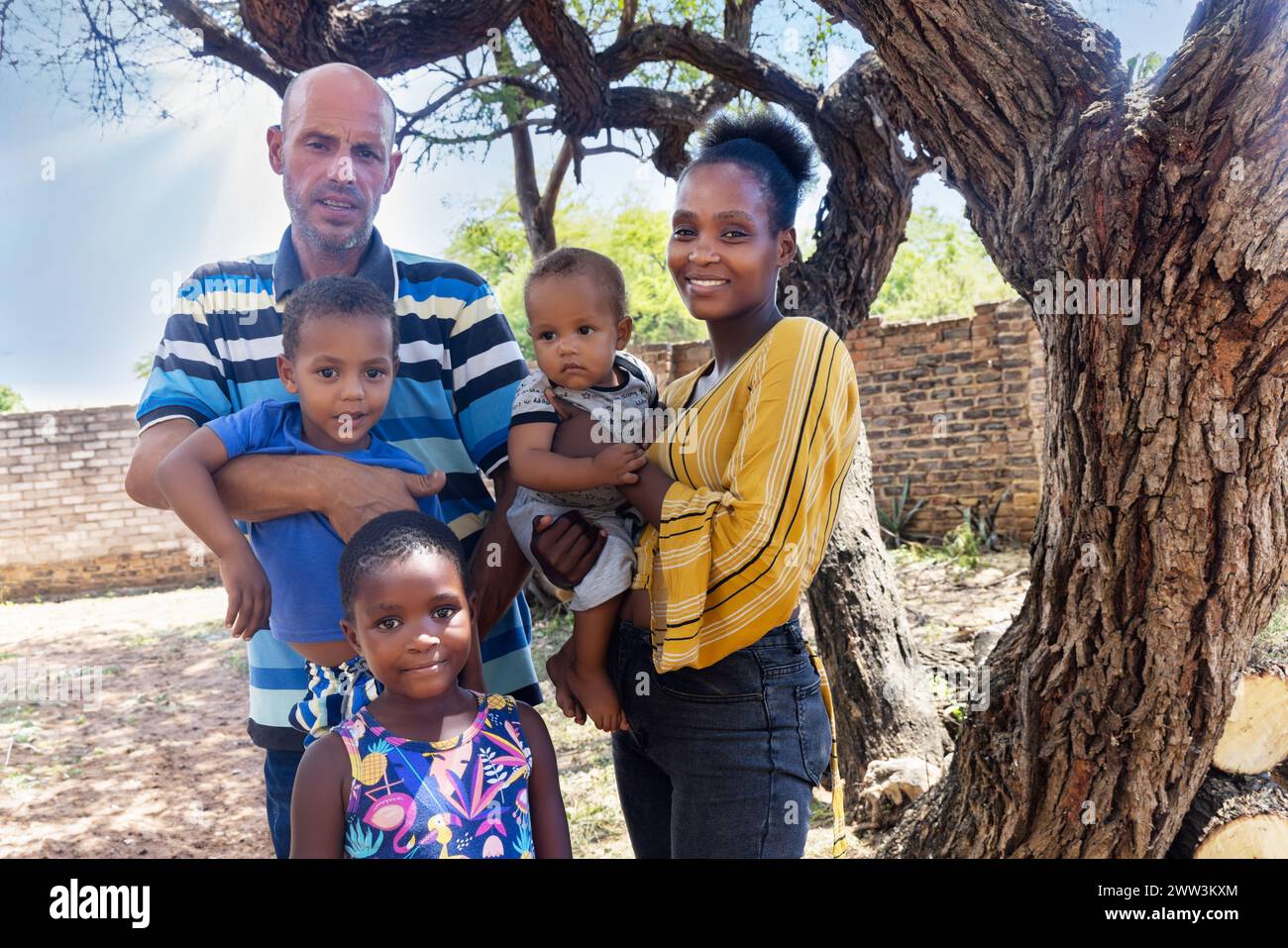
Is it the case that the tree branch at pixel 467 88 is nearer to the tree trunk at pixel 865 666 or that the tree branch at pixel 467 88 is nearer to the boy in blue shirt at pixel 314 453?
the tree trunk at pixel 865 666

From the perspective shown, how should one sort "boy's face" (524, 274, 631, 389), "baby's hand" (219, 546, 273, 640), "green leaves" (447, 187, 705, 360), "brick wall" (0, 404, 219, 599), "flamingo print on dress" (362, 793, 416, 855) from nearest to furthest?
1. "flamingo print on dress" (362, 793, 416, 855)
2. "baby's hand" (219, 546, 273, 640)
3. "boy's face" (524, 274, 631, 389)
4. "brick wall" (0, 404, 219, 599)
5. "green leaves" (447, 187, 705, 360)

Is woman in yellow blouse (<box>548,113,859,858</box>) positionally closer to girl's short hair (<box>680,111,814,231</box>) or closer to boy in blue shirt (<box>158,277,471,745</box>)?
girl's short hair (<box>680,111,814,231</box>)

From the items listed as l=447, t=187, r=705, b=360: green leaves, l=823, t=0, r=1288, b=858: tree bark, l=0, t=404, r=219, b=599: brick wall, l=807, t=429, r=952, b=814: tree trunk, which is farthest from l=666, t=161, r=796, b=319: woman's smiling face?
l=447, t=187, r=705, b=360: green leaves

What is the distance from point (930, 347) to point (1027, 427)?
1.14m

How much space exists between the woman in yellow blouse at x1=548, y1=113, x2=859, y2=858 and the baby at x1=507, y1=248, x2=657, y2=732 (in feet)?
0.16

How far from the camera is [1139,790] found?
8.30 feet

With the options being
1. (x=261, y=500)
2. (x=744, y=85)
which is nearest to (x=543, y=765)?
(x=261, y=500)

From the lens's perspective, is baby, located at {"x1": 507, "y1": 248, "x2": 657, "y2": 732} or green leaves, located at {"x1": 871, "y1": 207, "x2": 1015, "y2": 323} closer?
baby, located at {"x1": 507, "y1": 248, "x2": 657, "y2": 732}

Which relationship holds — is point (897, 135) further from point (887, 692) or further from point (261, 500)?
point (261, 500)

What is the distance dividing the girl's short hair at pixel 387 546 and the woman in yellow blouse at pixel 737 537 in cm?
34

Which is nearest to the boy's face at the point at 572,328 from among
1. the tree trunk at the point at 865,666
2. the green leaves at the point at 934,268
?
the tree trunk at the point at 865,666

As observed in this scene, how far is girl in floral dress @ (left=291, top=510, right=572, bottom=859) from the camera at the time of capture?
153 centimetres

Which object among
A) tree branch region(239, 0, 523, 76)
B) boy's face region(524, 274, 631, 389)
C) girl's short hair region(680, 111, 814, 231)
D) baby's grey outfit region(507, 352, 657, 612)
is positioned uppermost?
tree branch region(239, 0, 523, 76)

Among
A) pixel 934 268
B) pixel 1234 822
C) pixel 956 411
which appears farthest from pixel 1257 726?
pixel 934 268
